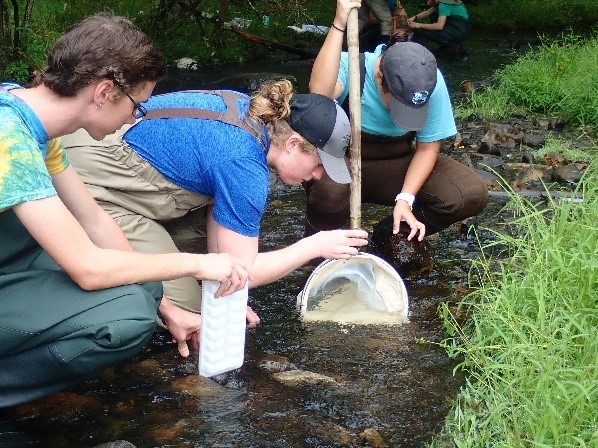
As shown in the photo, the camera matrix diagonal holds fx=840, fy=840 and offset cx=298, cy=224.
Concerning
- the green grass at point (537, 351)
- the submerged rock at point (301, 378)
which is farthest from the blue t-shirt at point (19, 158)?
the green grass at point (537, 351)

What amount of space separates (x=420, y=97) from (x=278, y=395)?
4.91 feet

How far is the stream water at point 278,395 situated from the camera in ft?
9.34

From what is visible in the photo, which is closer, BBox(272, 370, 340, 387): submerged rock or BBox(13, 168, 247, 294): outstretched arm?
BBox(13, 168, 247, 294): outstretched arm

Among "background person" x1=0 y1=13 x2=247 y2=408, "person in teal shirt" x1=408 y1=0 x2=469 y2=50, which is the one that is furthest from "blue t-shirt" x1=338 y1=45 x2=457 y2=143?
"person in teal shirt" x1=408 y1=0 x2=469 y2=50

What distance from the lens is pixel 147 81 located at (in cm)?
265

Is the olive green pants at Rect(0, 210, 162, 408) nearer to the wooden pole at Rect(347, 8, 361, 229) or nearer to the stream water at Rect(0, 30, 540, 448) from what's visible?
the stream water at Rect(0, 30, 540, 448)

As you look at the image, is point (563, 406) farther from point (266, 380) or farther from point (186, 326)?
point (186, 326)

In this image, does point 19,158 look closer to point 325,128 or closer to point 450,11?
point 325,128

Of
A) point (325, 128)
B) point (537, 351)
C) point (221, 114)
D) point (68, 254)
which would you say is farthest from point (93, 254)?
point (537, 351)

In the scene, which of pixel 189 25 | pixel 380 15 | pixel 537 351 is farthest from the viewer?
pixel 189 25

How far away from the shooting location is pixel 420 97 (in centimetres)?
378

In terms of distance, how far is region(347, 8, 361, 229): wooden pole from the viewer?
3723 millimetres

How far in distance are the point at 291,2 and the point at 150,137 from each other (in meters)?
7.13

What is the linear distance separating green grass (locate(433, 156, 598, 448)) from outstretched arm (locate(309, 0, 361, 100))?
3.41 feet
